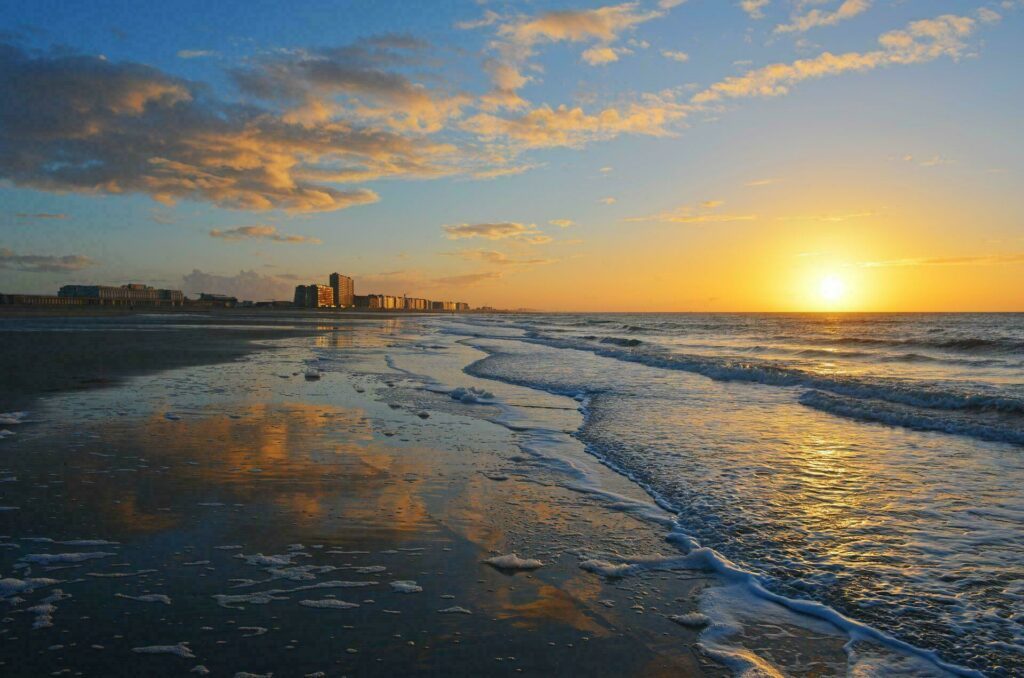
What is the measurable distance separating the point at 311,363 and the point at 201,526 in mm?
16832

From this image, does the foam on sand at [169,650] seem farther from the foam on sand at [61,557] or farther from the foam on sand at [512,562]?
the foam on sand at [512,562]

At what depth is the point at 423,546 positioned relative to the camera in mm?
5145

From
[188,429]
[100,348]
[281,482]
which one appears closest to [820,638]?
[281,482]

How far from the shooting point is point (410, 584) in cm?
437

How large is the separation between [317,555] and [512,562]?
1605 millimetres

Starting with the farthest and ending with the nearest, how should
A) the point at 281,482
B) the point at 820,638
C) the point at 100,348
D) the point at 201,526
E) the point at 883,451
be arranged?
1. the point at 100,348
2. the point at 883,451
3. the point at 281,482
4. the point at 201,526
5. the point at 820,638

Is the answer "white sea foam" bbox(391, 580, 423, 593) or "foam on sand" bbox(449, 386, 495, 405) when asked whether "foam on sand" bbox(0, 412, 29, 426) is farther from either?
"white sea foam" bbox(391, 580, 423, 593)

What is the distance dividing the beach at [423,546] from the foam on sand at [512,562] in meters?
0.03

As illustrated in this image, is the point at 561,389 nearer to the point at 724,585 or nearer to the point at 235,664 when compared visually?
the point at 724,585

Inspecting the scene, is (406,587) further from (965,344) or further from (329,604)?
(965,344)

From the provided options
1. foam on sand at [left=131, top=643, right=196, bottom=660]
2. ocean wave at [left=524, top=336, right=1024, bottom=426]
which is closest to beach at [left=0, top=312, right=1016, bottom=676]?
foam on sand at [left=131, top=643, right=196, bottom=660]

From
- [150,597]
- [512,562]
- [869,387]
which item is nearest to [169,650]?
[150,597]

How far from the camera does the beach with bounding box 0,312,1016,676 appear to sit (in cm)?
352

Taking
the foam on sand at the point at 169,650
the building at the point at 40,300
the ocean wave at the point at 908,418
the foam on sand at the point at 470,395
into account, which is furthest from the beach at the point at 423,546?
the building at the point at 40,300
